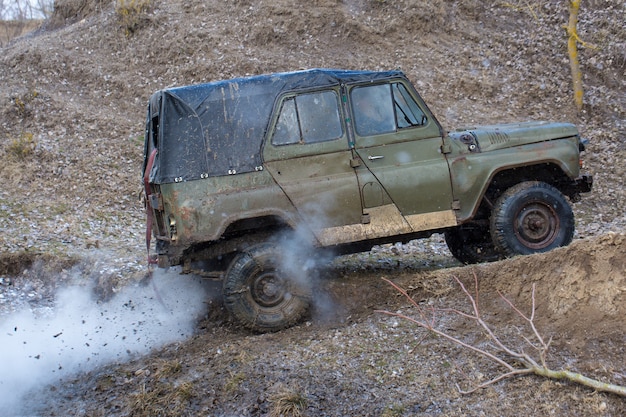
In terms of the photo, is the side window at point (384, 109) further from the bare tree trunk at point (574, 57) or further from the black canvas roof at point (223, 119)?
the bare tree trunk at point (574, 57)

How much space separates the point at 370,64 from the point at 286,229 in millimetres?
8786

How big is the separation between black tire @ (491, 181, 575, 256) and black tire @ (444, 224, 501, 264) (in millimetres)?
530

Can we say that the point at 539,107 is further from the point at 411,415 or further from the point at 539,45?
the point at 411,415

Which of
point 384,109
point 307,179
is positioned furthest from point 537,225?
point 307,179

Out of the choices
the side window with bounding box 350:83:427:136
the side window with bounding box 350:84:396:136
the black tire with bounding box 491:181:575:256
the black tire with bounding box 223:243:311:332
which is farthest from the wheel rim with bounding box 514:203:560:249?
the black tire with bounding box 223:243:311:332

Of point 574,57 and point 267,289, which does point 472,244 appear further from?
point 574,57

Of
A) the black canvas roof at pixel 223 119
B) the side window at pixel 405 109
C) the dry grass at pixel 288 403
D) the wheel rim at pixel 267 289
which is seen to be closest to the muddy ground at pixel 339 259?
the dry grass at pixel 288 403

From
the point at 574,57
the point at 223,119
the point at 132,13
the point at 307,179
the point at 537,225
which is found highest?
the point at 132,13

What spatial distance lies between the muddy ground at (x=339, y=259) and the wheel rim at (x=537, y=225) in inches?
31.3

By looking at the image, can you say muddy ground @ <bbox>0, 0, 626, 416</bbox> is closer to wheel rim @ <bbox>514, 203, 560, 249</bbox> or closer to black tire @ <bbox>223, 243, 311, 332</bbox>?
black tire @ <bbox>223, 243, 311, 332</bbox>

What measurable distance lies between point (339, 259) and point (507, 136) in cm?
282

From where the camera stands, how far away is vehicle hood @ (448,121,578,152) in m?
6.65

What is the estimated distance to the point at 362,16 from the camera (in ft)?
51.3

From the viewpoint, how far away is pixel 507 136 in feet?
22.1
